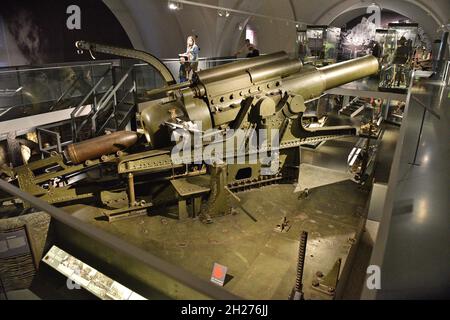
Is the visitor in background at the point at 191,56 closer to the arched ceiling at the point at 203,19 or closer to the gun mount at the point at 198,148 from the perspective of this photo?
→ the gun mount at the point at 198,148

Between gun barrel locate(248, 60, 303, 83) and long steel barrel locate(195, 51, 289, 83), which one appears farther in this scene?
gun barrel locate(248, 60, 303, 83)

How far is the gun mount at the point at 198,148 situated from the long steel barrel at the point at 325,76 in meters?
0.03

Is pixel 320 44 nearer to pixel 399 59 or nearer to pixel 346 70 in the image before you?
pixel 399 59

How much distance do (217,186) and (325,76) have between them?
10.3 ft

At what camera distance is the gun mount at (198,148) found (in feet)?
16.7

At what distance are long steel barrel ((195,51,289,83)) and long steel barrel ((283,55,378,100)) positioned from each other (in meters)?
0.44

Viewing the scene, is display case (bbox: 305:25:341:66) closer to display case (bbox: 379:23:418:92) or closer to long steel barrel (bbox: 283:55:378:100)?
display case (bbox: 379:23:418:92)

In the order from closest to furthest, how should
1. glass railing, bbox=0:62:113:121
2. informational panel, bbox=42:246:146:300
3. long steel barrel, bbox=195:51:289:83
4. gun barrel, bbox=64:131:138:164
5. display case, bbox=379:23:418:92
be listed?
informational panel, bbox=42:246:146:300 → gun barrel, bbox=64:131:138:164 → long steel barrel, bbox=195:51:289:83 → glass railing, bbox=0:62:113:121 → display case, bbox=379:23:418:92

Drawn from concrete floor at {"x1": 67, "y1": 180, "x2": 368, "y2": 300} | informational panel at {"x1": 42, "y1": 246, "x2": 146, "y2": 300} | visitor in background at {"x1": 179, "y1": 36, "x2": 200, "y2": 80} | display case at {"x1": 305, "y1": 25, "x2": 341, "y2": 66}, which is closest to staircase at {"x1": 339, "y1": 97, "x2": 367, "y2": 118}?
display case at {"x1": 305, "y1": 25, "x2": 341, "y2": 66}

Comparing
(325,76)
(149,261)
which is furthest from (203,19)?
(149,261)

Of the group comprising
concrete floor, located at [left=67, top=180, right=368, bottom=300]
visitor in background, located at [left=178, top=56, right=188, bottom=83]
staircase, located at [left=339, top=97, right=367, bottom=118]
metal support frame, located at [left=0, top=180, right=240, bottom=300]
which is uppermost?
visitor in background, located at [left=178, top=56, right=188, bottom=83]

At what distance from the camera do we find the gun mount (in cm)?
509
